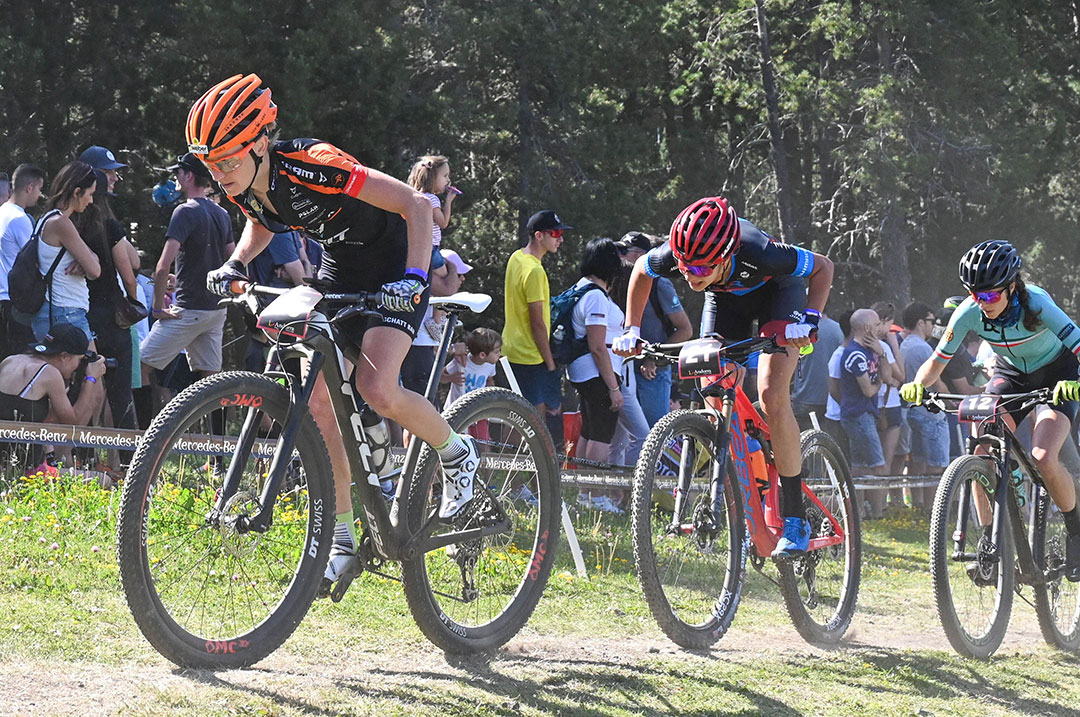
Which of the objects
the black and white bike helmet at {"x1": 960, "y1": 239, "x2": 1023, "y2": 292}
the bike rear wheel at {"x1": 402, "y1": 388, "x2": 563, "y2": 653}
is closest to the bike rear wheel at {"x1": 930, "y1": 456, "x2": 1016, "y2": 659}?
the black and white bike helmet at {"x1": 960, "y1": 239, "x2": 1023, "y2": 292}

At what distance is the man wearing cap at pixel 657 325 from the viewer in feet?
33.8

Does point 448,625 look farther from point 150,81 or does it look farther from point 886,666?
point 150,81

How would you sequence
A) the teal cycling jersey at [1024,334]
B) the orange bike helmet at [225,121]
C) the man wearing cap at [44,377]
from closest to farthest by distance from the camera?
the orange bike helmet at [225,121], the teal cycling jersey at [1024,334], the man wearing cap at [44,377]

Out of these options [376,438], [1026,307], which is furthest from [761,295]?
[376,438]

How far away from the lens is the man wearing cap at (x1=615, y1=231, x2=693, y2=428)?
10.3 meters

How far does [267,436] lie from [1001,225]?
30013mm

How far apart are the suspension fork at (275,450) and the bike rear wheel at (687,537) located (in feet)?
5.98

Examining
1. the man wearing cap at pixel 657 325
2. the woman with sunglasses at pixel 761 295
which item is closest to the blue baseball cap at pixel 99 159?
the man wearing cap at pixel 657 325

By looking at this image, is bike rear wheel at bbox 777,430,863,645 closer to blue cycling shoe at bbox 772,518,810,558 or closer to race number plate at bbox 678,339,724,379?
blue cycling shoe at bbox 772,518,810,558

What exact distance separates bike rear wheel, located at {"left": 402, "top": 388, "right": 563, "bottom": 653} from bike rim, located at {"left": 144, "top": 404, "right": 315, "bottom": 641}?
0.61m

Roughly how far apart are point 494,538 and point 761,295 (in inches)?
79.7

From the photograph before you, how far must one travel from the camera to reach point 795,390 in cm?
1317

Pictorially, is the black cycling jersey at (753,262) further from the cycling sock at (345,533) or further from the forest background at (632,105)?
the forest background at (632,105)

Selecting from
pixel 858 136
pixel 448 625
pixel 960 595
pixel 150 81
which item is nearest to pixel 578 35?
pixel 858 136
